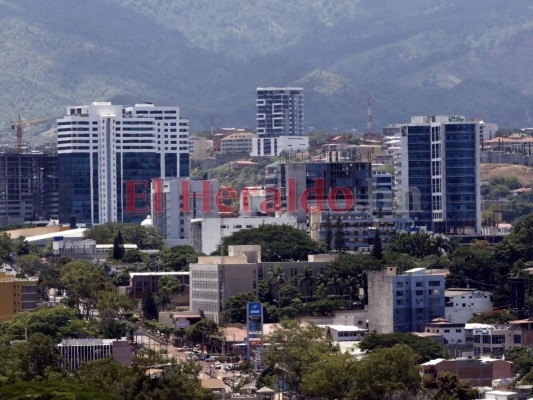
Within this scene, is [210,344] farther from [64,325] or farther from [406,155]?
[406,155]

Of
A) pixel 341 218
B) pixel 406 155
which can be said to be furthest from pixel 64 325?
pixel 406 155

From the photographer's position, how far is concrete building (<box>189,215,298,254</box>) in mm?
143625

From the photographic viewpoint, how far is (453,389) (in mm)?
88312

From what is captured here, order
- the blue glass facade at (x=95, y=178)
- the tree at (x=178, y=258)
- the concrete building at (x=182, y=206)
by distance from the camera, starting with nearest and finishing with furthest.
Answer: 1. the tree at (x=178, y=258)
2. the concrete building at (x=182, y=206)
3. the blue glass facade at (x=95, y=178)

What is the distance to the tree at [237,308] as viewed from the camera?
11562 centimetres

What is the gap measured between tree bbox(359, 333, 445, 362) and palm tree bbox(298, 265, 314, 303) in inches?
753

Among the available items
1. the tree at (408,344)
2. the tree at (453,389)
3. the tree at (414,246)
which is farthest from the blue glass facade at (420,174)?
the tree at (453,389)

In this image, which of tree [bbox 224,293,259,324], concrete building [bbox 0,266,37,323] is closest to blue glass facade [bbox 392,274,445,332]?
tree [bbox 224,293,259,324]

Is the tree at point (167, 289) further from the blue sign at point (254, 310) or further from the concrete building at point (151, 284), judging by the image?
the blue sign at point (254, 310)

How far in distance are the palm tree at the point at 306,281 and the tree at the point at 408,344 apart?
1914 centimetres

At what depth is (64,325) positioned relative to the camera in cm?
10794

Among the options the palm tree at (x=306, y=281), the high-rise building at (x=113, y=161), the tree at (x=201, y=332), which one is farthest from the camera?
the high-rise building at (x=113, y=161)

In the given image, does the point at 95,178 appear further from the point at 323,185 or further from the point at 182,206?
the point at 323,185

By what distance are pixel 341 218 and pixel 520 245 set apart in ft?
58.0
